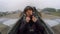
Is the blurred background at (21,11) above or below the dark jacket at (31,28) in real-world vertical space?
above

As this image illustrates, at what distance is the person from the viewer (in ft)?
4.52

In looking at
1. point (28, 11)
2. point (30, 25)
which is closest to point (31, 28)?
point (30, 25)

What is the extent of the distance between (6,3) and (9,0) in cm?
4

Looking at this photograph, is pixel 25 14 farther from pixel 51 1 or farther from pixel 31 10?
pixel 51 1

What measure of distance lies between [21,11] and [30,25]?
0.55 feet

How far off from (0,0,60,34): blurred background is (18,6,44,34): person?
0.07m

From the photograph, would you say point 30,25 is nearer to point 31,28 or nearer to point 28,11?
point 31,28

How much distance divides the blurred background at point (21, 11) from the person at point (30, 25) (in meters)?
0.07

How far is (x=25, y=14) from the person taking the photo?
1426mm

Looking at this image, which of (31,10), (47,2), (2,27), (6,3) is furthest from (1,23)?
(47,2)

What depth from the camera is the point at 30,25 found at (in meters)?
1.41

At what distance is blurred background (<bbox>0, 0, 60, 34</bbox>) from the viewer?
4.77 ft

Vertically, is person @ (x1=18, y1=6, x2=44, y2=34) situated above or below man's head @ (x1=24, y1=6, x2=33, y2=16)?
below

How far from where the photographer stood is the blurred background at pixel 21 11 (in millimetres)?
1453
